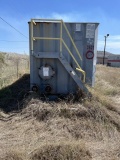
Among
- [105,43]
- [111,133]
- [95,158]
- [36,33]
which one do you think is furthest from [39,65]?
[105,43]

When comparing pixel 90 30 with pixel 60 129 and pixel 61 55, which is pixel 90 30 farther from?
pixel 60 129

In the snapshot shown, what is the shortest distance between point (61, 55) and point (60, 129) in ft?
8.51

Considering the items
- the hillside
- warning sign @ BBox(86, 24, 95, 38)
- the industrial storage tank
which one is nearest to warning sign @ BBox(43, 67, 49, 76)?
the industrial storage tank

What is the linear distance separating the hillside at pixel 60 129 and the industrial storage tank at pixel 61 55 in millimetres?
561

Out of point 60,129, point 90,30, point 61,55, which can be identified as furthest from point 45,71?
point 60,129

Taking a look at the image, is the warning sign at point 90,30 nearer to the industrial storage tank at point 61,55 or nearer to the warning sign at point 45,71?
the industrial storage tank at point 61,55

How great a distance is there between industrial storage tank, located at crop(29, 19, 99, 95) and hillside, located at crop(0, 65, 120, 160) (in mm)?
561

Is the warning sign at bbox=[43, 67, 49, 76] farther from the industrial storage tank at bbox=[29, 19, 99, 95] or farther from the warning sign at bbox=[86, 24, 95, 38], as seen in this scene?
the warning sign at bbox=[86, 24, 95, 38]

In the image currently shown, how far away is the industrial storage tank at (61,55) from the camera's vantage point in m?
7.25

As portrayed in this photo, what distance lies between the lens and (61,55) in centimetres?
722

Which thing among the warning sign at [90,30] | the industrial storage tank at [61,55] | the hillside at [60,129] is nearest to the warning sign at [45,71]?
the industrial storage tank at [61,55]

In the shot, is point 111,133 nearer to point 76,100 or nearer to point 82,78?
point 76,100

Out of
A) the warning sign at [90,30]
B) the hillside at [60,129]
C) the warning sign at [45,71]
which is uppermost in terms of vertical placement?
the warning sign at [90,30]

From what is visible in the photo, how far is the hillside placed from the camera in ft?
13.5
